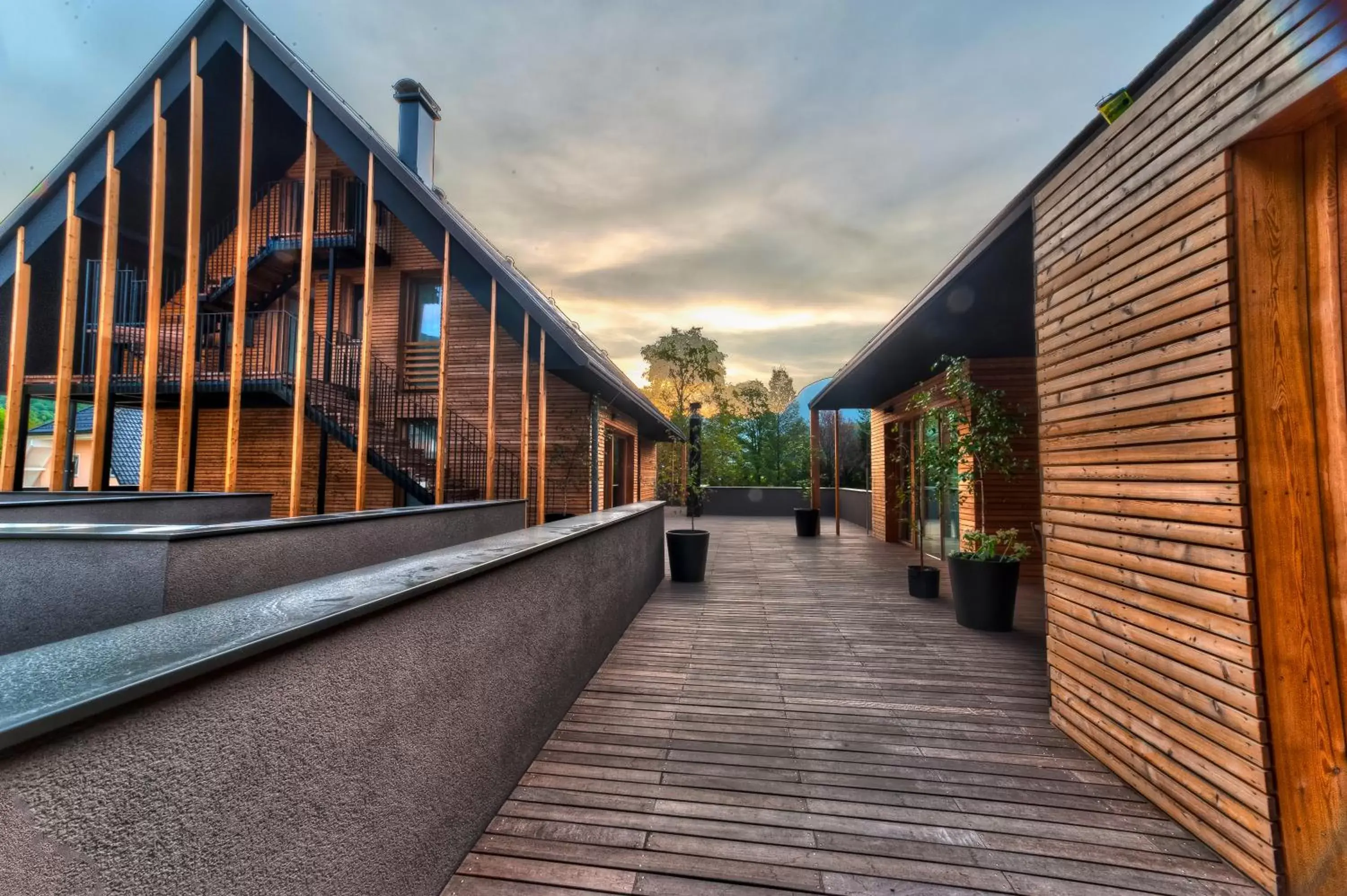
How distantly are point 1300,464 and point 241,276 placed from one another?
29.8 ft

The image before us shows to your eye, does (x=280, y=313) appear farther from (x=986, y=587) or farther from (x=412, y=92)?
(x=986, y=587)

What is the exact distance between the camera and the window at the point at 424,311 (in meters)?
9.78

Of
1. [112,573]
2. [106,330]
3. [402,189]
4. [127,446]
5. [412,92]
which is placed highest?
[412,92]

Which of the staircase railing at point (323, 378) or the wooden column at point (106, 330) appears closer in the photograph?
the wooden column at point (106, 330)

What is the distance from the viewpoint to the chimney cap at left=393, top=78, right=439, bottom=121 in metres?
9.67

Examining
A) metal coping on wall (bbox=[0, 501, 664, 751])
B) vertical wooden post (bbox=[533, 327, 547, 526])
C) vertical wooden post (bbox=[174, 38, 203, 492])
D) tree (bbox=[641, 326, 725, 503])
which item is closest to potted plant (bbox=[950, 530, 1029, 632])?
metal coping on wall (bbox=[0, 501, 664, 751])

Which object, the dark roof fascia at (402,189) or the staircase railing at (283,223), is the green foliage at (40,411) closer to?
the staircase railing at (283,223)

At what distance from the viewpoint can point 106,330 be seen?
266 inches

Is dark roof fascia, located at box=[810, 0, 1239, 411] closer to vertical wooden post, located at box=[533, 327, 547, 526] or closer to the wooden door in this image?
the wooden door

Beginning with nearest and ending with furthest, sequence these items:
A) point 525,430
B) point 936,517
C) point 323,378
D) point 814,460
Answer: point 525,430 < point 323,378 < point 936,517 < point 814,460

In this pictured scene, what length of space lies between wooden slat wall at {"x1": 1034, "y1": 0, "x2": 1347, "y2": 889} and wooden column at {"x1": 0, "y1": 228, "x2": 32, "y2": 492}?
34.8 ft

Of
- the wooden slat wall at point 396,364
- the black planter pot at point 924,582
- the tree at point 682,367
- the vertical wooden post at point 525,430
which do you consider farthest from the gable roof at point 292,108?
the tree at point 682,367

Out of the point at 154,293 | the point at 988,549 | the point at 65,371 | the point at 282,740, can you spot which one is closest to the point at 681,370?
the point at 154,293

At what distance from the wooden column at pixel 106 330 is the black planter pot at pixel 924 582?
31.0 feet
